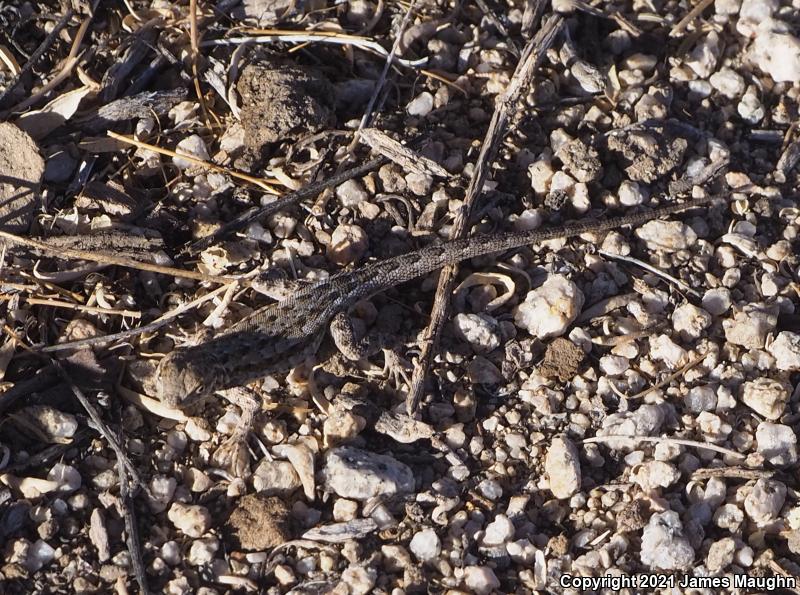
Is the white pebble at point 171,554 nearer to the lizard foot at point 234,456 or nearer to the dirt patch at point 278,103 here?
the lizard foot at point 234,456

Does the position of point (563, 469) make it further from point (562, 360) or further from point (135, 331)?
point (135, 331)

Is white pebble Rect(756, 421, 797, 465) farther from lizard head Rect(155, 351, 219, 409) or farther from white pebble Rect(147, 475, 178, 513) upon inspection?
white pebble Rect(147, 475, 178, 513)

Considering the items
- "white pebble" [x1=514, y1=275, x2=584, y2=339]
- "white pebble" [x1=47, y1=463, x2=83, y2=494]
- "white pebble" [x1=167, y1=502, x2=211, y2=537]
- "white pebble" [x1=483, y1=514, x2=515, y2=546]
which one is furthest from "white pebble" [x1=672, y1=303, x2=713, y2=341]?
"white pebble" [x1=47, y1=463, x2=83, y2=494]

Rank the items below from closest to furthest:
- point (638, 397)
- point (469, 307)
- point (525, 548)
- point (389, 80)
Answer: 1. point (525, 548)
2. point (638, 397)
3. point (469, 307)
4. point (389, 80)

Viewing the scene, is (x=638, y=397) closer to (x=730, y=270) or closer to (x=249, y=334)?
(x=730, y=270)

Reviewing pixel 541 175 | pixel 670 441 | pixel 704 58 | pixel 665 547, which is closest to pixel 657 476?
pixel 670 441

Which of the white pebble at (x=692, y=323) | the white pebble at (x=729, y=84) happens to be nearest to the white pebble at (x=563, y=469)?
the white pebble at (x=692, y=323)

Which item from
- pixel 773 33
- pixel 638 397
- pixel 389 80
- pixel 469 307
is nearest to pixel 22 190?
pixel 389 80

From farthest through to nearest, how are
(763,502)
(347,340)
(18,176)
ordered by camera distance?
(347,340), (18,176), (763,502)
